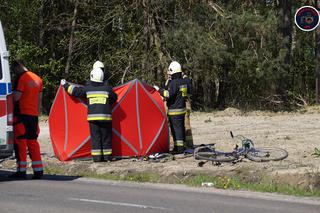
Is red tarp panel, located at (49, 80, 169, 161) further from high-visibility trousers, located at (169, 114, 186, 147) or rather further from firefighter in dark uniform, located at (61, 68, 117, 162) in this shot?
firefighter in dark uniform, located at (61, 68, 117, 162)

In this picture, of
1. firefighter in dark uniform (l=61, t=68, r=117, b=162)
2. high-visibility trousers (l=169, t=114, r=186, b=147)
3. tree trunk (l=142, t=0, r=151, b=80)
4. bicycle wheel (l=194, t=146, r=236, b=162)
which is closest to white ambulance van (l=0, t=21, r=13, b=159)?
firefighter in dark uniform (l=61, t=68, r=117, b=162)

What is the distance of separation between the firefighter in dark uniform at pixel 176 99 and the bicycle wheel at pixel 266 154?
68.7 inches

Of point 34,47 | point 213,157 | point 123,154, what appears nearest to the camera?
point 213,157

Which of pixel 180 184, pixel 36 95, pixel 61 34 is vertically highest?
pixel 61 34

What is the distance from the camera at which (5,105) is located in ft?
37.7

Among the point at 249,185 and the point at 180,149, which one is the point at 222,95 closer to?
the point at 180,149

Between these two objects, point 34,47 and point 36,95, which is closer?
point 36,95

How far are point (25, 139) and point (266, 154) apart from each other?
15.3 ft

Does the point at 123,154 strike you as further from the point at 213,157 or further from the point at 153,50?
the point at 153,50

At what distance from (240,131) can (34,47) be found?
18.4m

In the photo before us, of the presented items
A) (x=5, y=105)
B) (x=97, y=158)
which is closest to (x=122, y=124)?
(x=97, y=158)

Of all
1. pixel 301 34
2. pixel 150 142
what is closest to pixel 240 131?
pixel 150 142

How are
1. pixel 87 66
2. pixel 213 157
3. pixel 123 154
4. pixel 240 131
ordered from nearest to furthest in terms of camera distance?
pixel 213 157
pixel 123 154
pixel 240 131
pixel 87 66

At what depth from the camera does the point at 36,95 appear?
1227 centimetres
